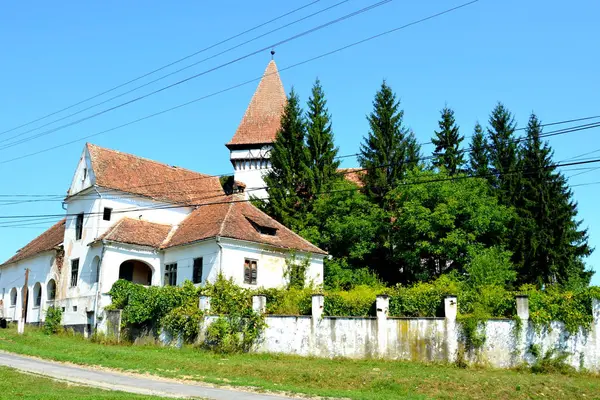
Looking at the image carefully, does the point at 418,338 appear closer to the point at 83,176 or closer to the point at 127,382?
the point at 127,382

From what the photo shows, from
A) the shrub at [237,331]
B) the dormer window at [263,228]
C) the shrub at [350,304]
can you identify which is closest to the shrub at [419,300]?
the shrub at [350,304]

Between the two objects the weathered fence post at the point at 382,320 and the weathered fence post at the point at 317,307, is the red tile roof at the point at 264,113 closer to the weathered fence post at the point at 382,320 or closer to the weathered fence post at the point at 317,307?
the weathered fence post at the point at 317,307

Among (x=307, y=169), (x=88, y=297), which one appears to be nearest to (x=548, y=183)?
(x=307, y=169)

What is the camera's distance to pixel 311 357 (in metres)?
26.4

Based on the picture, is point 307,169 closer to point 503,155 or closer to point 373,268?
point 373,268

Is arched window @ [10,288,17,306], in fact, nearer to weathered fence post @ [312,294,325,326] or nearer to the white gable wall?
the white gable wall

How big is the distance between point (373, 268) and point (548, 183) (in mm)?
12894

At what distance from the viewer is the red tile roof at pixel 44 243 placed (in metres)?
43.3

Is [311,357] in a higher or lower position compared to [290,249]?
lower

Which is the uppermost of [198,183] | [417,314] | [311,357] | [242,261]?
[198,183]

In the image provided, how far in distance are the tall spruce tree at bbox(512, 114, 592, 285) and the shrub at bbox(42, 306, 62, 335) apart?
28.3m

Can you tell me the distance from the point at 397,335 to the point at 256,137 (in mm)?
37728

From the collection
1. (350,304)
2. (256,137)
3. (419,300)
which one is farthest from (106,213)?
(256,137)

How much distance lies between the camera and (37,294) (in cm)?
4369
